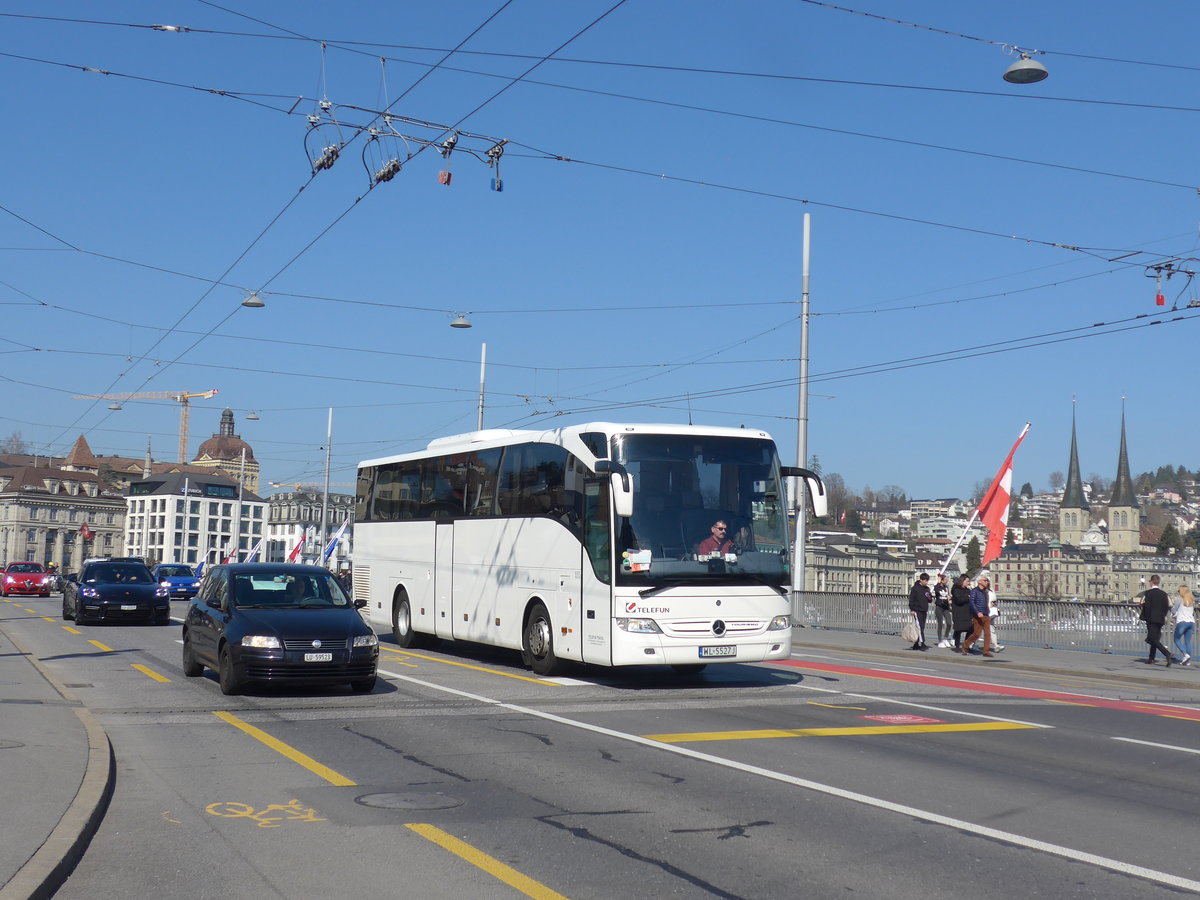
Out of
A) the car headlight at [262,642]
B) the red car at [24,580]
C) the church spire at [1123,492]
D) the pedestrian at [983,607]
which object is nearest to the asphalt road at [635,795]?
the car headlight at [262,642]

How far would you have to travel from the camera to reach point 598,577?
16859 mm

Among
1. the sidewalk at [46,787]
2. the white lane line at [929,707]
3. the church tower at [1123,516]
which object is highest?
the church tower at [1123,516]

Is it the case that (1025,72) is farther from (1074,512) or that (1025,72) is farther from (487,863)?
(1074,512)

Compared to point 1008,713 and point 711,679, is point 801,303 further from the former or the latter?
point 1008,713

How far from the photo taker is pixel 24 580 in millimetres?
54375

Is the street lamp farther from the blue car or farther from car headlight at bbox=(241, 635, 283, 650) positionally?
the blue car

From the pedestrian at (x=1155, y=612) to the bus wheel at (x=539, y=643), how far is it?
12760 millimetres

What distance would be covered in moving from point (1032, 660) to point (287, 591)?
16019 millimetres

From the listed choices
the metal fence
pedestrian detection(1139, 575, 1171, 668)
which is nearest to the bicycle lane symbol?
pedestrian detection(1139, 575, 1171, 668)

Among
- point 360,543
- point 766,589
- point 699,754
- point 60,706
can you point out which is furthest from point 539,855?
point 360,543

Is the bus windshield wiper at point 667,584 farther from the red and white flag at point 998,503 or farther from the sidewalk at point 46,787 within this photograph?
the red and white flag at point 998,503

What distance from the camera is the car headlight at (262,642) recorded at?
14.9 m

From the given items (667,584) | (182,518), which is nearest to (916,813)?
(667,584)

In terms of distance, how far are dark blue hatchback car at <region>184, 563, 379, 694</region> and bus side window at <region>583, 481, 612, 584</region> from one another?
3.10 meters
